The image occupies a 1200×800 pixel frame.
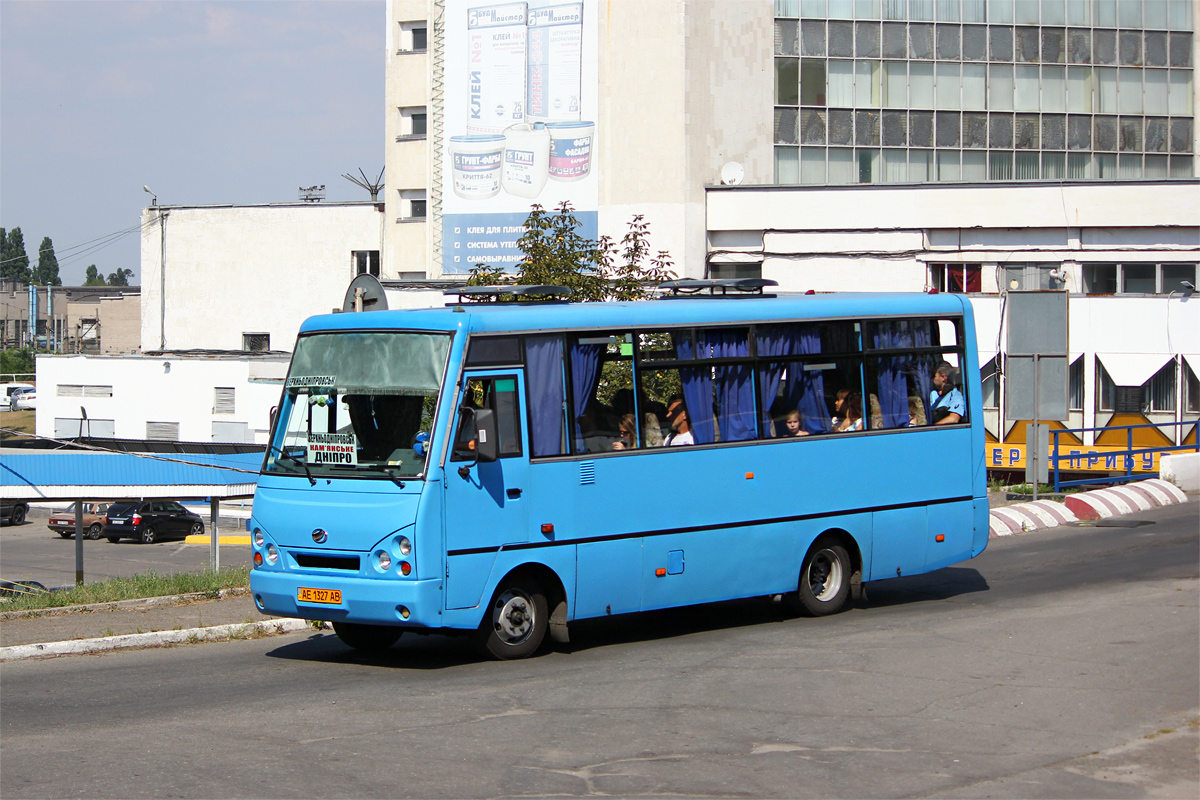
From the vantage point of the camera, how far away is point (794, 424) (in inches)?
472

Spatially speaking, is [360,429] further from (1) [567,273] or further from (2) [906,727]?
(1) [567,273]

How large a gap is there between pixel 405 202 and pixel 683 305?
125ft

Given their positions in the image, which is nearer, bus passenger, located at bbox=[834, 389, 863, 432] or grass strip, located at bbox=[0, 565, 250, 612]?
bus passenger, located at bbox=[834, 389, 863, 432]

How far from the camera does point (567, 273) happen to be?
20016 mm

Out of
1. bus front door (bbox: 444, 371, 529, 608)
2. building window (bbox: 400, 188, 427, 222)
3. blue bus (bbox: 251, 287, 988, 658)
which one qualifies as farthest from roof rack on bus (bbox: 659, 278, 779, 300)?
building window (bbox: 400, 188, 427, 222)

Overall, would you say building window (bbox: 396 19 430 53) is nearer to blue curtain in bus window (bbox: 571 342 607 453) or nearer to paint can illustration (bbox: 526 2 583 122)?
paint can illustration (bbox: 526 2 583 122)

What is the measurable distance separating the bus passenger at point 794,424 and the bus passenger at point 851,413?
1.55 ft

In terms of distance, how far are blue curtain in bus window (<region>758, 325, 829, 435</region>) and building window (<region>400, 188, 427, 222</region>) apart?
37312 millimetres

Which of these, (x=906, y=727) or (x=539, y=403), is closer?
(x=906, y=727)

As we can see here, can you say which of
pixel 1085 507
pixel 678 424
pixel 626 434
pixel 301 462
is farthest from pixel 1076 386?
pixel 301 462

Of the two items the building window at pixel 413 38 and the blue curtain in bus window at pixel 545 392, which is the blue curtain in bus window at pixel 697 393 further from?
the building window at pixel 413 38

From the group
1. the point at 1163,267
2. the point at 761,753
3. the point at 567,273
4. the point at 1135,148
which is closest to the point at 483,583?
the point at 761,753

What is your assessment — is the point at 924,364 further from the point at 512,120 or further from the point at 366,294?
the point at 512,120

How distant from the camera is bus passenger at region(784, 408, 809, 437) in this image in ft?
39.2
